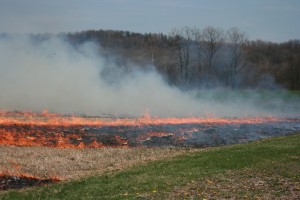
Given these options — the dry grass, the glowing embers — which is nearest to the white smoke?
the glowing embers

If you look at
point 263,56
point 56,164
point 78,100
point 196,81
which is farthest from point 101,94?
point 263,56

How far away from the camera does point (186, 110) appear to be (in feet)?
179

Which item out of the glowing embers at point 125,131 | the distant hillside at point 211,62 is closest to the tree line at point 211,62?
the distant hillside at point 211,62

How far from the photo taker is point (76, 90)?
169 ft

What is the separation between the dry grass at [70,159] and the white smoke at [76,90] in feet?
59.4

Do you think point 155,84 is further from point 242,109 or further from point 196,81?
point 196,81

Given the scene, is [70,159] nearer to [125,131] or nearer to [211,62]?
[125,131]

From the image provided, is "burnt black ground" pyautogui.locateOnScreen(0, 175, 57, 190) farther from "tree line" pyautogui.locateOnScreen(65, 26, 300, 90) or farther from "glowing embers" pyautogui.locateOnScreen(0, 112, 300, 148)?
"tree line" pyautogui.locateOnScreen(65, 26, 300, 90)

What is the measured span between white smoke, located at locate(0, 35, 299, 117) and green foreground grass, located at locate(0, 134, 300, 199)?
1011 inches

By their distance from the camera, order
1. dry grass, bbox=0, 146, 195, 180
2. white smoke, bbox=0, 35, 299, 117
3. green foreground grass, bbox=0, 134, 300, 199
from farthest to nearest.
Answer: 1. white smoke, bbox=0, 35, 299, 117
2. dry grass, bbox=0, 146, 195, 180
3. green foreground grass, bbox=0, 134, 300, 199

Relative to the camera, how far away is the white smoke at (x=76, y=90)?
161 ft

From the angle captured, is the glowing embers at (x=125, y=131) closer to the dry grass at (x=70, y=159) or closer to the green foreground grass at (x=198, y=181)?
the dry grass at (x=70, y=159)

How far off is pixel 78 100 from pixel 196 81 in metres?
55.9

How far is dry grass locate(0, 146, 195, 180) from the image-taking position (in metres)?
23.9
